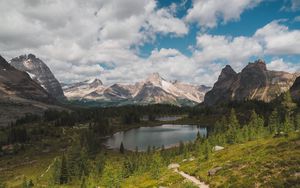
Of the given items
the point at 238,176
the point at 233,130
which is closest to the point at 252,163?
the point at 238,176

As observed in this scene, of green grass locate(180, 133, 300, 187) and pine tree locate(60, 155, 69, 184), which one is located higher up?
green grass locate(180, 133, 300, 187)

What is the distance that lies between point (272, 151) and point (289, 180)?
24230mm

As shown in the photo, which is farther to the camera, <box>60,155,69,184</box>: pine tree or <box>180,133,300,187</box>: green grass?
<box>60,155,69,184</box>: pine tree

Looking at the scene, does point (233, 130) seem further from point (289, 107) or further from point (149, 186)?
point (149, 186)

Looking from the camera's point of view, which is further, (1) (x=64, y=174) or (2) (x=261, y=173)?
(1) (x=64, y=174)

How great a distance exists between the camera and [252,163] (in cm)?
5197

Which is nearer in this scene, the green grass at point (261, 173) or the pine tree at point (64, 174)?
the green grass at point (261, 173)

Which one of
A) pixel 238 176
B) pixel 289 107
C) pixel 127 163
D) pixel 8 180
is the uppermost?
pixel 289 107

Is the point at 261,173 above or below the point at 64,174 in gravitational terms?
above

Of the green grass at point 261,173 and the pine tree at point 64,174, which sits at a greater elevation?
the green grass at point 261,173

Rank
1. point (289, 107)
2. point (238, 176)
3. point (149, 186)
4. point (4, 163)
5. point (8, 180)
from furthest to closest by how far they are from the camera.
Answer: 1. point (4, 163)
2. point (8, 180)
3. point (289, 107)
4. point (149, 186)
5. point (238, 176)

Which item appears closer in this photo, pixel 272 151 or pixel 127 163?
pixel 272 151

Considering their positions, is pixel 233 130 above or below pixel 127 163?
above

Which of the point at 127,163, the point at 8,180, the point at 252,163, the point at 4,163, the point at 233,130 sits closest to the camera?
the point at 252,163
